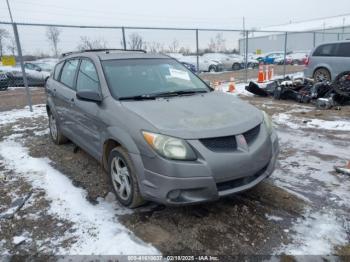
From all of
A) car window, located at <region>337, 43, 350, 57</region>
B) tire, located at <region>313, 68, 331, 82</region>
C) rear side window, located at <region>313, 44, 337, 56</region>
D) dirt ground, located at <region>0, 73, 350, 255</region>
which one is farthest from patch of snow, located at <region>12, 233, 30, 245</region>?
rear side window, located at <region>313, 44, 337, 56</region>

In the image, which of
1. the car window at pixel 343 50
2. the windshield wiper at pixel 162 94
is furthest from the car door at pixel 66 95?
the car window at pixel 343 50

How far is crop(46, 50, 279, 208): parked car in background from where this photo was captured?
277cm

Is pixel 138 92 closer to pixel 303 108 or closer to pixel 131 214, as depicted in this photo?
pixel 131 214

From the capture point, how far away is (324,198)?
11.5ft

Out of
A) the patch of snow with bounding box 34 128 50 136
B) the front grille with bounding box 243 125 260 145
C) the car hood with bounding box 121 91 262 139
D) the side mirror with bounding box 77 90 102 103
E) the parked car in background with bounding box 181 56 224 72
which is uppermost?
the side mirror with bounding box 77 90 102 103

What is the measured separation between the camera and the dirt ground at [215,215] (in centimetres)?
279

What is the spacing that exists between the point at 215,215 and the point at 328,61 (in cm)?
998

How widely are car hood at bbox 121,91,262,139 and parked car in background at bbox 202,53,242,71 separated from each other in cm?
2513

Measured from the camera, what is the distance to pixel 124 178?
3.33 meters

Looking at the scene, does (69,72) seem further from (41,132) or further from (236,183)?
(236,183)

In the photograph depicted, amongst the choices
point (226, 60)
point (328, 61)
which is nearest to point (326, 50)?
point (328, 61)

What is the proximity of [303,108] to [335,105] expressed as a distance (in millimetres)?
856

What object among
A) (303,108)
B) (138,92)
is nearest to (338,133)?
(303,108)

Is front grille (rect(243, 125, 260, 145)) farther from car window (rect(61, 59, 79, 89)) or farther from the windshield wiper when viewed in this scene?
car window (rect(61, 59, 79, 89))
